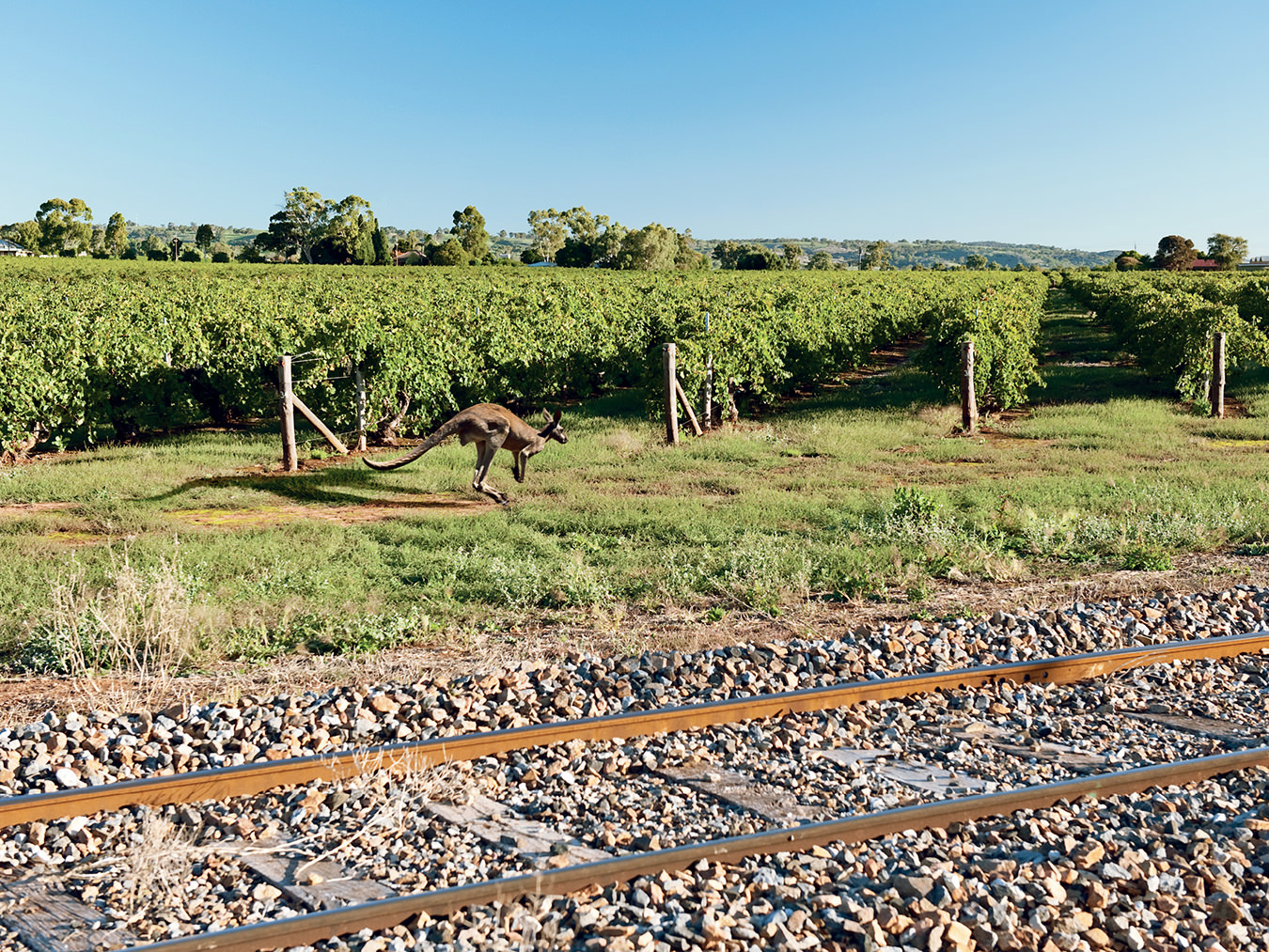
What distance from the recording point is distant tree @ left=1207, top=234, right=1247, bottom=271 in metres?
114

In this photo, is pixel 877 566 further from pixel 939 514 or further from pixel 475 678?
pixel 475 678

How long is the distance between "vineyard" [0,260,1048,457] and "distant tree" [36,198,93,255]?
326ft

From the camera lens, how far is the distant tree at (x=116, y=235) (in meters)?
115

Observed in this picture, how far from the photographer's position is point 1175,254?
10212 centimetres

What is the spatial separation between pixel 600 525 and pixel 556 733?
5.37 m

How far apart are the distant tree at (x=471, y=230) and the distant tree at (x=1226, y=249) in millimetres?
81399

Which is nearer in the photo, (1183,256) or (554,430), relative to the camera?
(554,430)

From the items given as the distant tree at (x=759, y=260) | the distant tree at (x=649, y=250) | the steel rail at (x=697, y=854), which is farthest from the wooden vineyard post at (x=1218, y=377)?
the distant tree at (x=759, y=260)

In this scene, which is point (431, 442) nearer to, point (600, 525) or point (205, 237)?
point (600, 525)

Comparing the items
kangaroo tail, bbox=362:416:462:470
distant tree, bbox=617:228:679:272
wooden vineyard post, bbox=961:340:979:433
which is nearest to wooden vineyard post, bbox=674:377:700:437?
wooden vineyard post, bbox=961:340:979:433

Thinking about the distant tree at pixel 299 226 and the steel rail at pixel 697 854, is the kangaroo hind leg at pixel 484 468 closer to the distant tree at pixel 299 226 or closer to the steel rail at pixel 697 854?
the steel rail at pixel 697 854

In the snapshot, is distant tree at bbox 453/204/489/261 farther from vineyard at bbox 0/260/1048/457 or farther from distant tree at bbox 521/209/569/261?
vineyard at bbox 0/260/1048/457

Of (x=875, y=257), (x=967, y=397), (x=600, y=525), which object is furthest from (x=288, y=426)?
(x=875, y=257)

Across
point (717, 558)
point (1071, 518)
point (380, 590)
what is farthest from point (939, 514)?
point (380, 590)
